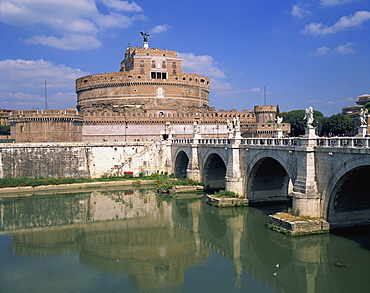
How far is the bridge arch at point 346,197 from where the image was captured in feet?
62.8

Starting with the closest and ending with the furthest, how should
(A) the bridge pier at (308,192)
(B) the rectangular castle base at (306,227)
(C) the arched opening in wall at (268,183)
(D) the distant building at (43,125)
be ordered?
(B) the rectangular castle base at (306,227) → (A) the bridge pier at (308,192) → (C) the arched opening in wall at (268,183) → (D) the distant building at (43,125)

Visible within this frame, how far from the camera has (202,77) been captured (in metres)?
72.2

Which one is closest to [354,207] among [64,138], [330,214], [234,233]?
[330,214]

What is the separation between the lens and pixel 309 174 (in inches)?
827

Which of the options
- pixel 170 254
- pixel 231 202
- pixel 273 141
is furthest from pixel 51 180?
pixel 273 141

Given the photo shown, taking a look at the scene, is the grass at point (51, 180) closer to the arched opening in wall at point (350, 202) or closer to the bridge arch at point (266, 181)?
the bridge arch at point (266, 181)

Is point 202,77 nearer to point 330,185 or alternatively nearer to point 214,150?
point 214,150

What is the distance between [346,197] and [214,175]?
1874 cm

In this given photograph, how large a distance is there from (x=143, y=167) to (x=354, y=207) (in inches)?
1250

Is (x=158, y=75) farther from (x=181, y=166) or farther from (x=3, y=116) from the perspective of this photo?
(x=3, y=116)

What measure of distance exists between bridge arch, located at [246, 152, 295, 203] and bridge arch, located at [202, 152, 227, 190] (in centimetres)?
841

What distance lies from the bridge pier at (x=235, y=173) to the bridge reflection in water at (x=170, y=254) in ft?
5.99

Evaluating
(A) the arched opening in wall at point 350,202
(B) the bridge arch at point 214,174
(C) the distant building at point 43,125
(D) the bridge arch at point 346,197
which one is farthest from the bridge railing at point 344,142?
(C) the distant building at point 43,125

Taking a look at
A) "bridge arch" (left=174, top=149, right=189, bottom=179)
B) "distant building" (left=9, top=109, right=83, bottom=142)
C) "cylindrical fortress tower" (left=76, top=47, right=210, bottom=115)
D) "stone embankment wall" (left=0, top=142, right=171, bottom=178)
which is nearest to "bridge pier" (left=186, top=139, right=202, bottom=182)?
"bridge arch" (left=174, top=149, right=189, bottom=179)
